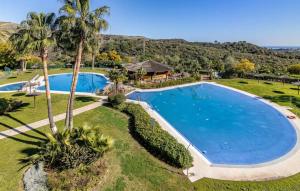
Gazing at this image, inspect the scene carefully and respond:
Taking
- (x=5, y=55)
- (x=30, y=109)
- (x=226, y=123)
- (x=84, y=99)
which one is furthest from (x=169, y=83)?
(x=5, y=55)

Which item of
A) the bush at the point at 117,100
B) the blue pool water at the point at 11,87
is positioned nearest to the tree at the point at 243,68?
the bush at the point at 117,100

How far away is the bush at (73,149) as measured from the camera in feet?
38.2

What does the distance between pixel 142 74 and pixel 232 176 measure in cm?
2315

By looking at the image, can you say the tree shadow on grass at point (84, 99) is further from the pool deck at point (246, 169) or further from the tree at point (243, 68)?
the tree at point (243, 68)

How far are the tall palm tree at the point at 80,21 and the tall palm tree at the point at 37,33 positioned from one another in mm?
813

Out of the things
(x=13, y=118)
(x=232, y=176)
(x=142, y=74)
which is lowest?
(x=232, y=176)

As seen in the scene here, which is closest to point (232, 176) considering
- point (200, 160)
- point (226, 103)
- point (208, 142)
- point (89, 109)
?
point (200, 160)

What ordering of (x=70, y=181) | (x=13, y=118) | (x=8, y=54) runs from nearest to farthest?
1. (x=70, y=181)
2. (x=13, y=118)
3. (x=8, y=54)

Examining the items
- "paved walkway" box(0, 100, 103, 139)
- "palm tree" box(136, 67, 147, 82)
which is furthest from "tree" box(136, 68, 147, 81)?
"paved walkway" box(0, 100, 103, 139)

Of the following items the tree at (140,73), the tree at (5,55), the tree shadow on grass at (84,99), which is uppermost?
the tree at (5,55)

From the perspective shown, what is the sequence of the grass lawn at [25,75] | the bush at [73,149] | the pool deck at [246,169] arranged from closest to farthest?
1. the bush at [73,149]
2. the pool deck at [246,169]
3. the grass lawn at [25,75]

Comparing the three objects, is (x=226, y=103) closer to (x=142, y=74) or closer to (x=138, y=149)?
(x=142, y=74)

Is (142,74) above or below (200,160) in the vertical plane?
above

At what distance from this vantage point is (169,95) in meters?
30.9
